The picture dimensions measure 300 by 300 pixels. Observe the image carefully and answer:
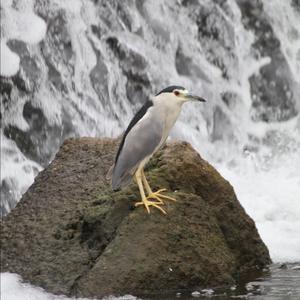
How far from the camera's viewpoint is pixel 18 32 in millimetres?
9164

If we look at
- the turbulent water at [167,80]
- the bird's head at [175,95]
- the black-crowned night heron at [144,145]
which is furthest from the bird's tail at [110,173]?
the turbulent water at [167,80]

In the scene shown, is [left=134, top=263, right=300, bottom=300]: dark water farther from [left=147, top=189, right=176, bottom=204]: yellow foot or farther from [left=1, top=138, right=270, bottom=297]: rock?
[left=147, top=189, right=176, bottom=204]: yellow foot

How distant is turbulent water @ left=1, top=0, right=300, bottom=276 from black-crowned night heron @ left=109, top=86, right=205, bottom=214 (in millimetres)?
2142

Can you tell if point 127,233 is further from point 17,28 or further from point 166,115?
point 17,28

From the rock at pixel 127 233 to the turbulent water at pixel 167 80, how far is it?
5.61 ft

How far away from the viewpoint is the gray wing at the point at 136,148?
5289 mm

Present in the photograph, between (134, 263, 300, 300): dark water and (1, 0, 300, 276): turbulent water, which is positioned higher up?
(1, 0, 300, 276): turbulent water

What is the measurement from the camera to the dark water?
5.08m

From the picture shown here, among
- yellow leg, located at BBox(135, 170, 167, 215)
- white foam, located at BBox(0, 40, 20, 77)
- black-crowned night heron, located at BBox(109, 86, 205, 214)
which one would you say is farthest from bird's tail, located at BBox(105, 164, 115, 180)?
white foam, located at BBox(0, 40, 20, 77)

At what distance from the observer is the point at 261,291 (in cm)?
523

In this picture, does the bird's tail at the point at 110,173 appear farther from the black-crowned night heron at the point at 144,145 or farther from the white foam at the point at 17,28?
the white foam at the point at 17,28

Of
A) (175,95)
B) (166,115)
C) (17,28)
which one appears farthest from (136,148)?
(17,28)

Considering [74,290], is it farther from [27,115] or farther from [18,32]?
[18,32]

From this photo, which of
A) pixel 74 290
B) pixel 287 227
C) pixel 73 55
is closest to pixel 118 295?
pixel 74 290
